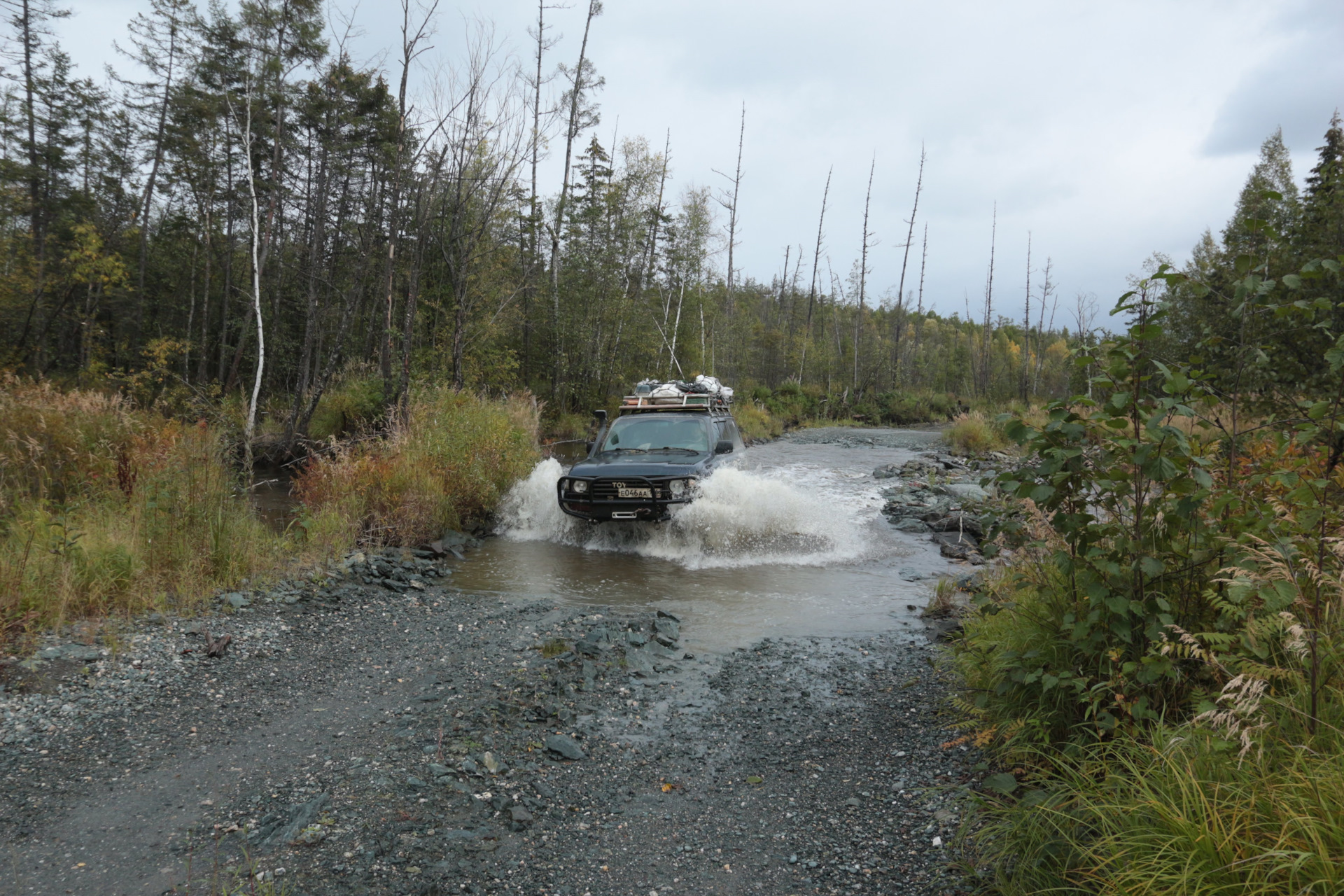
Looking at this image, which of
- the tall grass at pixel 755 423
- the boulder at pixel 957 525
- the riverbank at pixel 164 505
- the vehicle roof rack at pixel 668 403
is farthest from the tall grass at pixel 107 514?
the tall grass at pixel 755 423

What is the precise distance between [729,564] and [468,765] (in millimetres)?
5918

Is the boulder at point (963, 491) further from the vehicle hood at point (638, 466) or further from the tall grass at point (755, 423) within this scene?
the tall grass at point (755, 423)

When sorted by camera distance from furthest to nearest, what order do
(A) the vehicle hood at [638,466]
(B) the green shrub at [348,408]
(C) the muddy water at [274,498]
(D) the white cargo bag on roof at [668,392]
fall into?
(B) the green shrub at [348,408], (D) the white cargo bag on roof at [668,392], (C) the muddy water at [274,498], (A) the vehicle hood at [638,466]

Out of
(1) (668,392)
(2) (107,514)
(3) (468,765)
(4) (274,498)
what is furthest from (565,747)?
(4) (274,498)

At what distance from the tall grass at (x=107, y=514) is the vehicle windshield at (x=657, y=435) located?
193 inches

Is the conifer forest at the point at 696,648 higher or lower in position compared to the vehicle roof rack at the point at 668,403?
lower

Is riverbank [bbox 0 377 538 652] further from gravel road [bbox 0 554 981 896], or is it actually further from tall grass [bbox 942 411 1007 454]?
tall grass [bbox 942 411 1007 454]

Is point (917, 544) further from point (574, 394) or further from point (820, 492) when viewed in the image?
point (574, 394)

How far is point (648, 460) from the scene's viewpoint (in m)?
10.2

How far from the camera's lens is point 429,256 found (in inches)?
968

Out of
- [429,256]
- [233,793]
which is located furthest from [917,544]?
[429,256]

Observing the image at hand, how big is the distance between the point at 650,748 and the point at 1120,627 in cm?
264

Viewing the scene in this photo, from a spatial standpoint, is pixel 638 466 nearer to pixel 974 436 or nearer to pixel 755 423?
pixel 974 436

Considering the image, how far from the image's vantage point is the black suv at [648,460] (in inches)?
375
